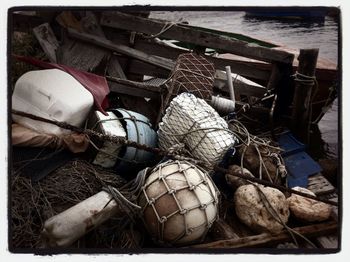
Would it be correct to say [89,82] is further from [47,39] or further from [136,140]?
[47,39]

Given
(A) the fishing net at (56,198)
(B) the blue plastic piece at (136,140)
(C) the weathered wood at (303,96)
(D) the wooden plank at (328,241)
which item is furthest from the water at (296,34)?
(A) the fishing net at (56,198)

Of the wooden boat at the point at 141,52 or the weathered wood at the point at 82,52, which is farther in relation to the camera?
the weathered wood at the point at 82,52

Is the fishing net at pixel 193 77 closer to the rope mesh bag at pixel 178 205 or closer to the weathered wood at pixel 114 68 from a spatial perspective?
the weathered wood at pixel 114 68

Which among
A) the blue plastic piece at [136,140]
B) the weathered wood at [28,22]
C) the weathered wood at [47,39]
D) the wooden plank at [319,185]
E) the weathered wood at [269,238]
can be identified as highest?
the weathered wood at [28,22]

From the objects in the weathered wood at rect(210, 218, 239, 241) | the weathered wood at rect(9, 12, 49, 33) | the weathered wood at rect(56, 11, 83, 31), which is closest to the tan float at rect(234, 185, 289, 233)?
the weathered wood at rect(210, 218, 239, 241)

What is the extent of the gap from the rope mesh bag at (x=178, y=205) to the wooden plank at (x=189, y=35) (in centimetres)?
212

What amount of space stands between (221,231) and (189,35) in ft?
8.19

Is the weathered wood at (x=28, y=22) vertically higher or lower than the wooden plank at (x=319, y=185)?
higher

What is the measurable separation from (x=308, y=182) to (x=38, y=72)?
325 centimetres

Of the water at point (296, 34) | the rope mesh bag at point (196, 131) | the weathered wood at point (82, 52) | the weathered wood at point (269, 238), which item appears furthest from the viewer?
the water at point (296, 34)

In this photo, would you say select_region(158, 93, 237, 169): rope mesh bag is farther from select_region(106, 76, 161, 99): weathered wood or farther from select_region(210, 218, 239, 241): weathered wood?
select_region(106, 76, 161, 99): weathered wood

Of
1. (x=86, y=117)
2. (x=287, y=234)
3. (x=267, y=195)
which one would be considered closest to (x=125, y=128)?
(x=86, y=117)

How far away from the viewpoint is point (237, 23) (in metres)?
10.0

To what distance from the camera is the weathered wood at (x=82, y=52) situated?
485 centimetres
